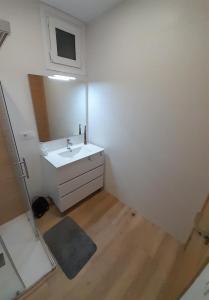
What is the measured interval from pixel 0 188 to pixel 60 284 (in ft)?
3.87

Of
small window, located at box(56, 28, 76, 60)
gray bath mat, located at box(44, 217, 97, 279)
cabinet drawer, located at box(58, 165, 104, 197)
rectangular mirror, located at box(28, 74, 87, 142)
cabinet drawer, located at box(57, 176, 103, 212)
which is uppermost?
small window, located at box(56, 28, 76, 60)

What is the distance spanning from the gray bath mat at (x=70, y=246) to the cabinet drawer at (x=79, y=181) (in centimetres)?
44

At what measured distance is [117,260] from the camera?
4.85ft

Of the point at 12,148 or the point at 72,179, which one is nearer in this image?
the point at 12,148

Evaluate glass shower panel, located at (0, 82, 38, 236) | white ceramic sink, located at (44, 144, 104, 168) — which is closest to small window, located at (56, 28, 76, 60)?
glass shower panel, located at (0, 82, 38, 236)

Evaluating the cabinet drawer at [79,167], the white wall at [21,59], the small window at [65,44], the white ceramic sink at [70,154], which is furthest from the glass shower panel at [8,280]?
the small window at [65,44]

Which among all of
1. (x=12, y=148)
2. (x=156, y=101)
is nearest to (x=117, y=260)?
(x=12, y=148)

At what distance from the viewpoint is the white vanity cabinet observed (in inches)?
69.4

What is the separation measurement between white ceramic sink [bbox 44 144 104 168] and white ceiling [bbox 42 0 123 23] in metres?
1.72

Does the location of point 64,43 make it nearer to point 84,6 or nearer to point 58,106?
point 84,6

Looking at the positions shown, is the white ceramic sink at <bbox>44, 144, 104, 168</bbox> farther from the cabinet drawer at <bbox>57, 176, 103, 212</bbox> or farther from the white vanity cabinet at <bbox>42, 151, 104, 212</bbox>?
the cabinet drawer at <bbox>57, 176, 103, 212</bbox>

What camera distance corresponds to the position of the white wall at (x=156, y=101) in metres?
1.24

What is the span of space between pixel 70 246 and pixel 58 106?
1.82 meters

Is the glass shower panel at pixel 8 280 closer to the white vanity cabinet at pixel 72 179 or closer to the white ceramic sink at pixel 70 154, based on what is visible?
the white vanity cabinet at pixel 72 179
